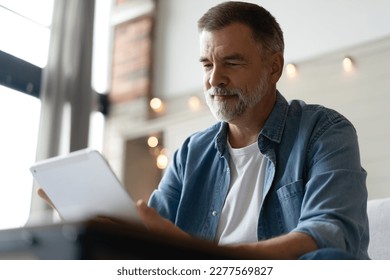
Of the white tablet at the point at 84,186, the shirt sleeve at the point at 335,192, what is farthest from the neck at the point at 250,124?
the white tablet at the point at 84,186

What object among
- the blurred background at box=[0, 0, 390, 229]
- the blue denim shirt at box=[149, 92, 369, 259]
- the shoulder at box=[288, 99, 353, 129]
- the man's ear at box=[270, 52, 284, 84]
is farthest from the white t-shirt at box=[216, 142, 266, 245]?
the blurred background at box=[0, 0, 390, 229]

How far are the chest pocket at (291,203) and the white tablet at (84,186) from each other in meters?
0.44

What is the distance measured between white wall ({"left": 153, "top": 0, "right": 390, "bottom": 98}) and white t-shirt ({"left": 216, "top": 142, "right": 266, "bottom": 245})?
2.06m

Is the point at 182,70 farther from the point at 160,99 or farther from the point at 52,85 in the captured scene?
the point at 52,85

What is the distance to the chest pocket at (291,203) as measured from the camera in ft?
4.76

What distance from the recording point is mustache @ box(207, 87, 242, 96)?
5.55 feet

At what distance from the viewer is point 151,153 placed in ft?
13.6

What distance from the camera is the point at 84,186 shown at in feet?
3.99

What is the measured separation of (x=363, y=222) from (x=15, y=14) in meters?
3.05

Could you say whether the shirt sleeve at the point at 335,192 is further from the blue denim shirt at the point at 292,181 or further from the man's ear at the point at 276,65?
the man's ear at the point at 276,65

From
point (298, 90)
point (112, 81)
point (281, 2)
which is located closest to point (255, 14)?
point (298, 90)

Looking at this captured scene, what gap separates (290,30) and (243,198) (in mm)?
2406

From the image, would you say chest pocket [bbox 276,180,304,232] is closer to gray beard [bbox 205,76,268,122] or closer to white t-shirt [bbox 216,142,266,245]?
white t-shirt [bbox 216,142,266,245]

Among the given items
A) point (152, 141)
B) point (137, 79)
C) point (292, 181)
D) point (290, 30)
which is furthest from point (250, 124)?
point (137, 79)
